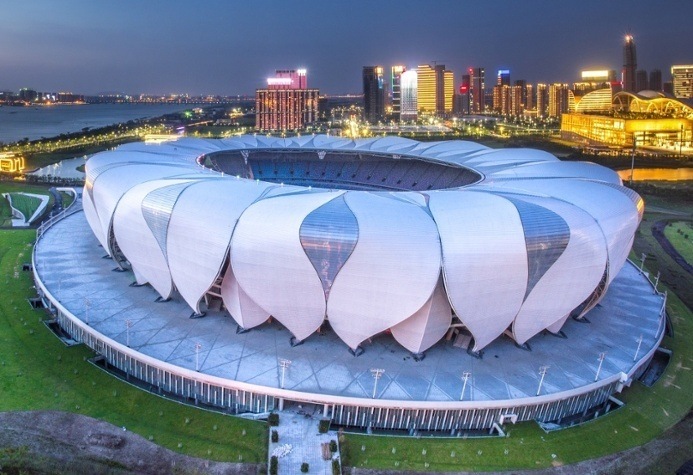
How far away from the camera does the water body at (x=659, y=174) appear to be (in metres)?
87.1

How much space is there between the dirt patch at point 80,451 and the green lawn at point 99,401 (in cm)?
44

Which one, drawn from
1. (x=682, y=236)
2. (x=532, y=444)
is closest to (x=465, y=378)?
(x=532, y=444)

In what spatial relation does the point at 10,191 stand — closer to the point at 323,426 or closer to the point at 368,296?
the point at 368,296

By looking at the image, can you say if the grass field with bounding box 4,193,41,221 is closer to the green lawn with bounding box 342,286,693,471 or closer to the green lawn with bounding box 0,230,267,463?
the green lawn with bounding box 0,230,267,463

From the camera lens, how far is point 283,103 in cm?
18138

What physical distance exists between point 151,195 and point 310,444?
51.8 feet

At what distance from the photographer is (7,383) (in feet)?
80.3

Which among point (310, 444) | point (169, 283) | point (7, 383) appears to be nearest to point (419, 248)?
point (310, 444)

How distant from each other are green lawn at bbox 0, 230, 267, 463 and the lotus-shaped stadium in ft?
4.19

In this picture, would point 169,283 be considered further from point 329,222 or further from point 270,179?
point 270,179

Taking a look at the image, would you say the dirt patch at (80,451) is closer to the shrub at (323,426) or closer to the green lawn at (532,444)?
the shrub at (323,426)

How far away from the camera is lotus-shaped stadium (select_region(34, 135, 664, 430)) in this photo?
23.4 meters

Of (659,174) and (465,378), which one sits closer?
(465,378)

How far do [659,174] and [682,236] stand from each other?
44437mm
